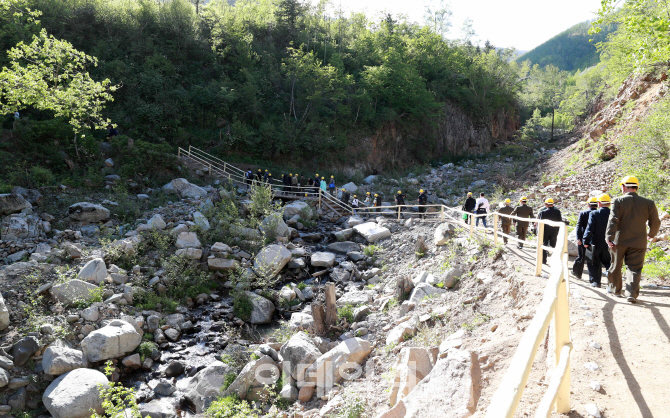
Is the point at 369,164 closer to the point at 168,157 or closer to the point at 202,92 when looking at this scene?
the point at 202,92

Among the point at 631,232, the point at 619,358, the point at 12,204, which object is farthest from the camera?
the point at 12,204

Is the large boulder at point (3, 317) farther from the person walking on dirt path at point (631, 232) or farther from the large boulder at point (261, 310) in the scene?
the person walking on dirt path at point (631, 232)

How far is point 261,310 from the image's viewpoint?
33.9 feet

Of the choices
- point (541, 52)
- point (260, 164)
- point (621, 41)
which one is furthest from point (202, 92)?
point (541, 52)

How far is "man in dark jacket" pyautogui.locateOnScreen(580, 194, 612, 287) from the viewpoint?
6.04m

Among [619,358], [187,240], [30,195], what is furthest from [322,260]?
[30,195]

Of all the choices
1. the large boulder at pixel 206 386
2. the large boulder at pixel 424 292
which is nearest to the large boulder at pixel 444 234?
the large boulder at pixel 424 292

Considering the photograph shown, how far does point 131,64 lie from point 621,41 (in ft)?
100

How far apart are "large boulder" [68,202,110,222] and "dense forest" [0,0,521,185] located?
5836mm

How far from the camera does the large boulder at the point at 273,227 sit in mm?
14508

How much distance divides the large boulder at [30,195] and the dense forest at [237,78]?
11.2 ft

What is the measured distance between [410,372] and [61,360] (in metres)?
7.64

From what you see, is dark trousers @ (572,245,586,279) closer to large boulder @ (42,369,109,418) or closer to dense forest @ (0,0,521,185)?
large boulder @ (42,369,109,418)

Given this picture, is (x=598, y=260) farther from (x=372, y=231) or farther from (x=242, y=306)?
(x=372, y=231)
